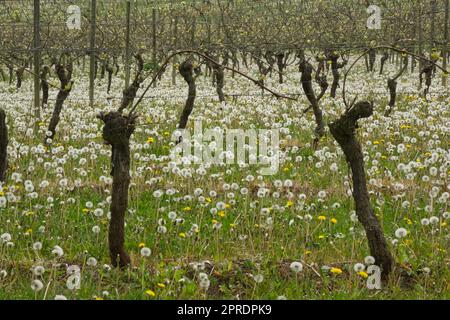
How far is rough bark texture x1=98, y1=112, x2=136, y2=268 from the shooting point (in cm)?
582

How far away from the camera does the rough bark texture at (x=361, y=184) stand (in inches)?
230

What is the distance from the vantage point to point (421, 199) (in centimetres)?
874

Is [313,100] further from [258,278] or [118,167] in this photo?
[258,278]

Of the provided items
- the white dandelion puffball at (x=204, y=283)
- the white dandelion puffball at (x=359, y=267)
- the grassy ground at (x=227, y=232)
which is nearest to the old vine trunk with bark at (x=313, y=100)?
the grassy ground at (x=227, y=232)

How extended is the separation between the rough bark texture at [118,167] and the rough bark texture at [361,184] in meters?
1.91

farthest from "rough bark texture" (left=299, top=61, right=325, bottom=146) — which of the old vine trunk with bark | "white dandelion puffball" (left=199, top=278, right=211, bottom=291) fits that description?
"white dandelion puffball" (left=199, top=278, right=211, bottom=291)

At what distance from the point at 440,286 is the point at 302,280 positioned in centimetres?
121

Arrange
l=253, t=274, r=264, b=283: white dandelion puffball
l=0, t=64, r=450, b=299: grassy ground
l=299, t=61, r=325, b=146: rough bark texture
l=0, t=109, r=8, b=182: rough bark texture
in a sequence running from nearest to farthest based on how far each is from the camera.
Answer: l=253, t=274, r=264, b=283: white dandelion puffball → l=0, t=64, r=450, b=299: grassy ground → l=0, t=109, r=8, b=182: rough bark texture → l=299, t=61, r=325, b=146: rough bark texture

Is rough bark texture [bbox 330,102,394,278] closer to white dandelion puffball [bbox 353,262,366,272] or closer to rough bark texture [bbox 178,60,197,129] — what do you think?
white dandelion puffball [bbox 353,262,366,272]

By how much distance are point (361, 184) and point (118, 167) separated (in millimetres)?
2230

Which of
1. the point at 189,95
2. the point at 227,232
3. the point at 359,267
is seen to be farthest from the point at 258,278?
the point at 189,95

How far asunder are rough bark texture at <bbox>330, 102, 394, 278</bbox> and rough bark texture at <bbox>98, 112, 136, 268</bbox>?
6.27 ft
